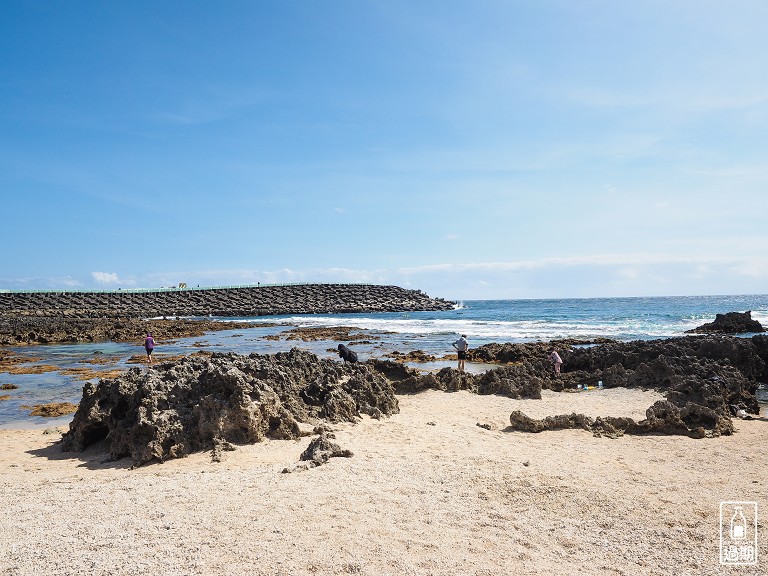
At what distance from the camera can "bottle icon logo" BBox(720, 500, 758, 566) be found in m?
4.83

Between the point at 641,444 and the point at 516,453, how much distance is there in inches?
98.0

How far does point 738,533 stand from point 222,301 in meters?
75.1

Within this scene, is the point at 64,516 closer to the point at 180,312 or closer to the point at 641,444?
the point at 641,444

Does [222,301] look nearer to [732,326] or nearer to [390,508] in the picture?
[732,326]

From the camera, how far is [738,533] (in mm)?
5328

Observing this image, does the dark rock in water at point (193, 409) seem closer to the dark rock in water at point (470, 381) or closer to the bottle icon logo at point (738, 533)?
the dark rock in water at point (470, 381)

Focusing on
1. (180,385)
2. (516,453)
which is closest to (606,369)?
(516,453)

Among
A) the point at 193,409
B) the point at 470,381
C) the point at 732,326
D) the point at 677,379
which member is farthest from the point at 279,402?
the point at 732,326

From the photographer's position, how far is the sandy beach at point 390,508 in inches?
183

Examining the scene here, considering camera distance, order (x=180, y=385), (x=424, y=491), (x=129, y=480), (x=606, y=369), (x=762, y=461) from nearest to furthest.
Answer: (x=424, y=491) → (x=129, y=480) → (x=762, y=461) → (x=180, y=385) → (x=606, y=369)

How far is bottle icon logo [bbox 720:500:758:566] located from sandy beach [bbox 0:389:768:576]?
0.09 metres

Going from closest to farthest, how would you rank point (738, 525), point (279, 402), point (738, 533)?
point (738, 533) < point (738, 525) < point (279, 402)

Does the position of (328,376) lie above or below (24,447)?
above

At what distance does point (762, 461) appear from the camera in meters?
7.88
